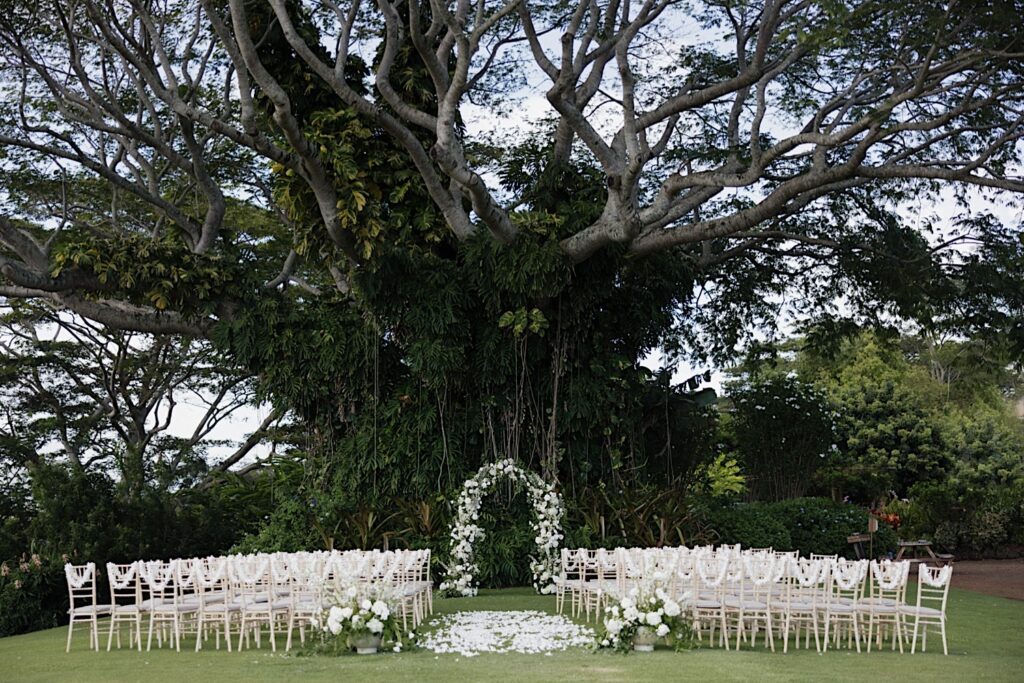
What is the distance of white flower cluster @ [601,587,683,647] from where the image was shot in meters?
8.58

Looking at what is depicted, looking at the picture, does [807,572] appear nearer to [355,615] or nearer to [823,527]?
[355,615]

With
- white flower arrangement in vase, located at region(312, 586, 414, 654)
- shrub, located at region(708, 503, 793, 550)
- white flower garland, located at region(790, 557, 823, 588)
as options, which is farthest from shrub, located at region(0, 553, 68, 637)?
white flower garland, located at region(790, 557, 823, 588)

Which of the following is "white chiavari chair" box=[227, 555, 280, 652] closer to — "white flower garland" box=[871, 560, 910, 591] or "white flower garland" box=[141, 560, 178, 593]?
"white flower garland" box=[141, 560, 178, 593]

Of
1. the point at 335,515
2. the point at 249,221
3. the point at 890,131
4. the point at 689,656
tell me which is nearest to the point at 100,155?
the point at 249,221

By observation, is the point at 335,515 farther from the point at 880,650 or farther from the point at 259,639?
the point at 880,650

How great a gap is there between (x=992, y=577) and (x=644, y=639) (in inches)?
479

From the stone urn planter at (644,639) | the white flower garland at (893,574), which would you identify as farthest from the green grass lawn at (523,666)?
the white flower garland at (893,574)

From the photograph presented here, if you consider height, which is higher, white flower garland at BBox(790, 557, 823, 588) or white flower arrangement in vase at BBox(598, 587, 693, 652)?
white flower garland at BBox(790, 557, 823, 588)

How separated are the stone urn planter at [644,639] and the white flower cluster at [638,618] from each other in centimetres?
3

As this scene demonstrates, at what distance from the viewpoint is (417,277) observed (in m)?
15.3

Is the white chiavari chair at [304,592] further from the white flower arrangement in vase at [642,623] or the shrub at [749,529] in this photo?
the shrub at [749,529]

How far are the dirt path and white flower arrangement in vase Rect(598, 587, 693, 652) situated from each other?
8400 mm

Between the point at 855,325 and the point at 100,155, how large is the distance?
13.0 meters

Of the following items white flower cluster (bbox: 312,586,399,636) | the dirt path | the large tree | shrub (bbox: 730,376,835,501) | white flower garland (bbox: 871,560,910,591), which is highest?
the large tree
